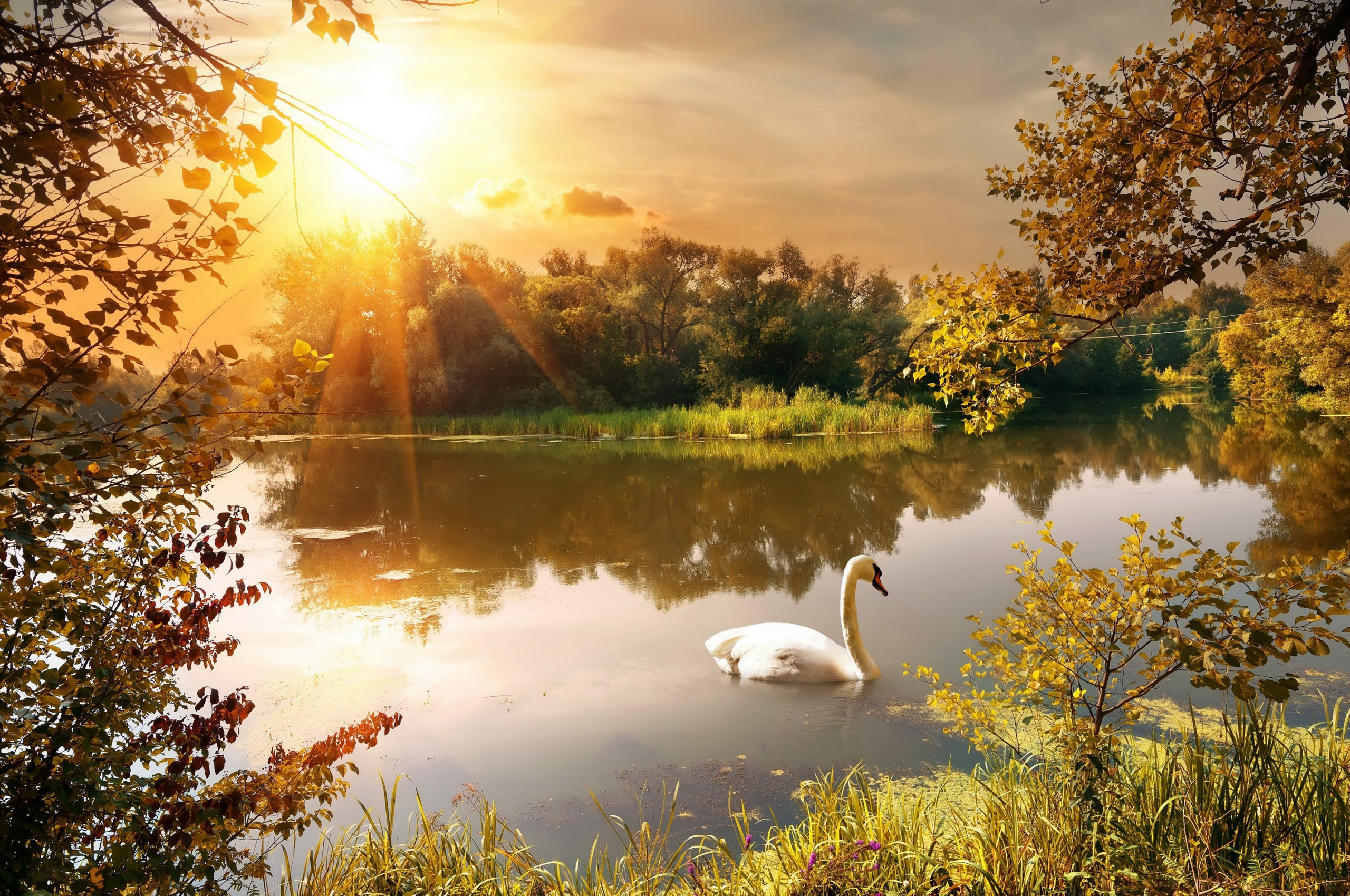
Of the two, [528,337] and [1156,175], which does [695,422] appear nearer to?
[528,337]

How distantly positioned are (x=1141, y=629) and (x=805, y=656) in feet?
8.93

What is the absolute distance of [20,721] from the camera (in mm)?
1855

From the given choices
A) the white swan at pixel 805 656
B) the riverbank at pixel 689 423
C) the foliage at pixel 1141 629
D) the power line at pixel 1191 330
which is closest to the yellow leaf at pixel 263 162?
the foliage at pixel 1141 629

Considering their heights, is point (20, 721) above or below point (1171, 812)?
above

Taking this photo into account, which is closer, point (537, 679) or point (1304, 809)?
point (1304, 809)

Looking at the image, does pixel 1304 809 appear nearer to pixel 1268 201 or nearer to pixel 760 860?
pixel 760 860

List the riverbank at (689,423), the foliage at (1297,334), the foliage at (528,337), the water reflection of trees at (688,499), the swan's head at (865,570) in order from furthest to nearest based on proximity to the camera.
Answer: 1. the foliage at (528,337)
2. the riverbank at (689,423)
3. the foliage at (1297,334)
4. the water reflection of trees at (688,499)
5. the swan's head at (865,570)

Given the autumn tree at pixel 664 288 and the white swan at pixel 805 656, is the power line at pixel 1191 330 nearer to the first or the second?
the autumn tree at pixel 664 288

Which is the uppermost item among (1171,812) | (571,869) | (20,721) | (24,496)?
(24,496)

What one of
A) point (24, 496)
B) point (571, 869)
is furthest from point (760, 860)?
point (24, 496)

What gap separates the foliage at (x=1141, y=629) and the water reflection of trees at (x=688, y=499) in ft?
14.9

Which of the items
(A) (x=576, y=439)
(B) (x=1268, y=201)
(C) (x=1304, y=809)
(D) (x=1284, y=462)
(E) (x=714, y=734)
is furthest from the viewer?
(A) (x=576, y=439)

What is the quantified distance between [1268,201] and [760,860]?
3080mm

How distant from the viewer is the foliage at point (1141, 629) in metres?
1.99
